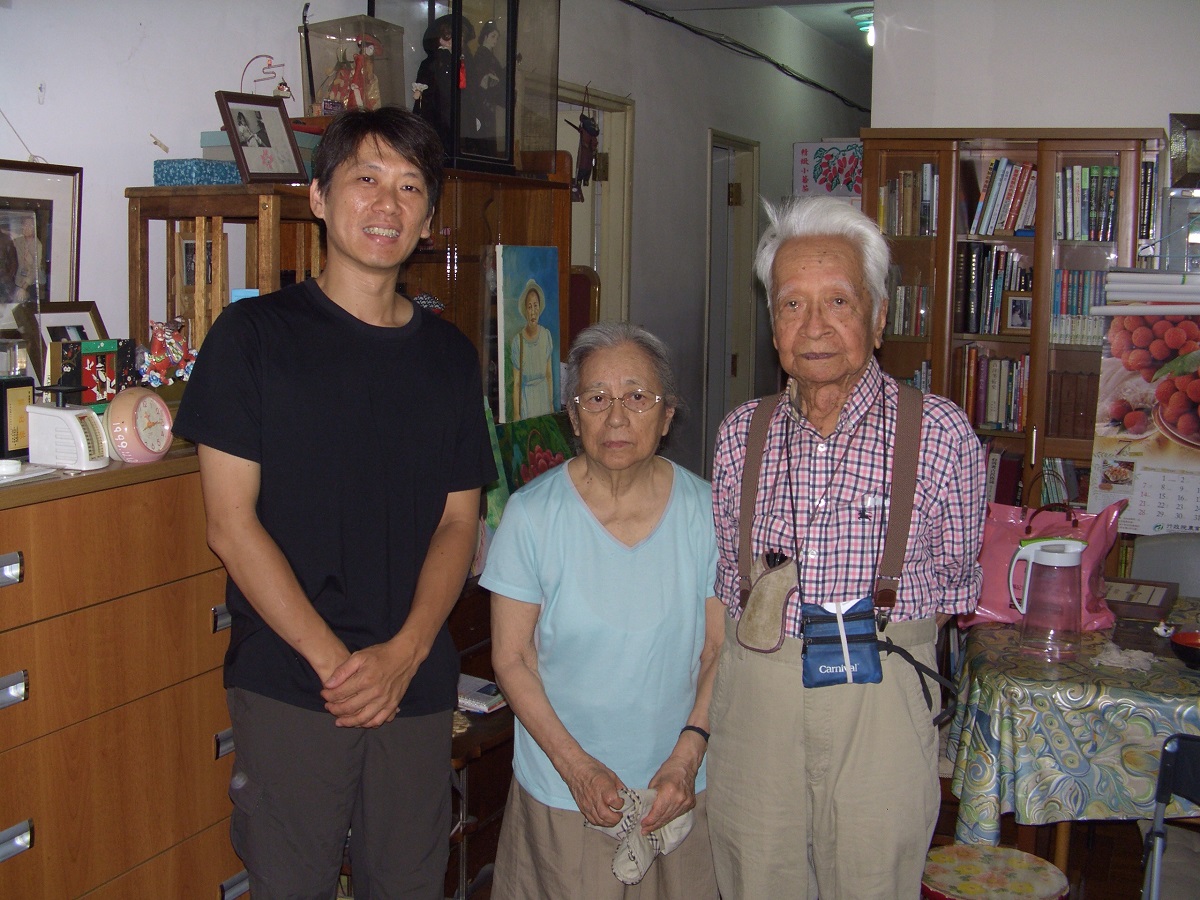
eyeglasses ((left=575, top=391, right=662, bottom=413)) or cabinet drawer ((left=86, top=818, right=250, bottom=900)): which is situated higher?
eyeglasses ((left=575, top=391, right=662, bottom=413))

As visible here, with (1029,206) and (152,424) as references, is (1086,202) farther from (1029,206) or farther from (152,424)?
(152,424)

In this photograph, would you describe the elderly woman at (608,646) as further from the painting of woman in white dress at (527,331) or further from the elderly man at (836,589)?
the painting of woman in white dress at (527,331)

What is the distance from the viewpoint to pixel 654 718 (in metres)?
1.86

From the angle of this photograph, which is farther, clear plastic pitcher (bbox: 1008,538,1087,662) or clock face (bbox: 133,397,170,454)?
clear plastic pitcher (bbox: 1008,538,1087,662)

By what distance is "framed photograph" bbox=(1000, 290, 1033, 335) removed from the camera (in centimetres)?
462

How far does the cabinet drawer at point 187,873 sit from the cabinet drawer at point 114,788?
2cm

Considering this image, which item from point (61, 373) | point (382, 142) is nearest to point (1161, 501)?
point (382, 142)

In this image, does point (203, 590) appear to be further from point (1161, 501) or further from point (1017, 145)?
point (1017, 145)

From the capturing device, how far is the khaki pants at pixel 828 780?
169 cm

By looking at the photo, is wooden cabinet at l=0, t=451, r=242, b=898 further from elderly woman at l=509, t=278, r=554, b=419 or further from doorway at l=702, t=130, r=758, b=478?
doorway at l=702, t=130, r=758, b=478

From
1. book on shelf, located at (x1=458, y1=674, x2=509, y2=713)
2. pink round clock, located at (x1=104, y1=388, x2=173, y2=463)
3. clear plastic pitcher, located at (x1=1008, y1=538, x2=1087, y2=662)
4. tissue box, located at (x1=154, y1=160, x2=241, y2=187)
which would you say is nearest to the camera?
pink round clock, located at (x1=104, y1=388, x2=173, y2=463)

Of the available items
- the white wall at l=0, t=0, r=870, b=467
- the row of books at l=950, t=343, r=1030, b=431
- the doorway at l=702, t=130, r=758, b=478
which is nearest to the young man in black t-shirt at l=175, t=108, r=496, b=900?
the white wall at l=0, t=0, r=870, b=467

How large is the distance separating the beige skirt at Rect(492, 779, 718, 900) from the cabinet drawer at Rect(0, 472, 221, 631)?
0.79 m

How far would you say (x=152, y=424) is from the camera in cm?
204
